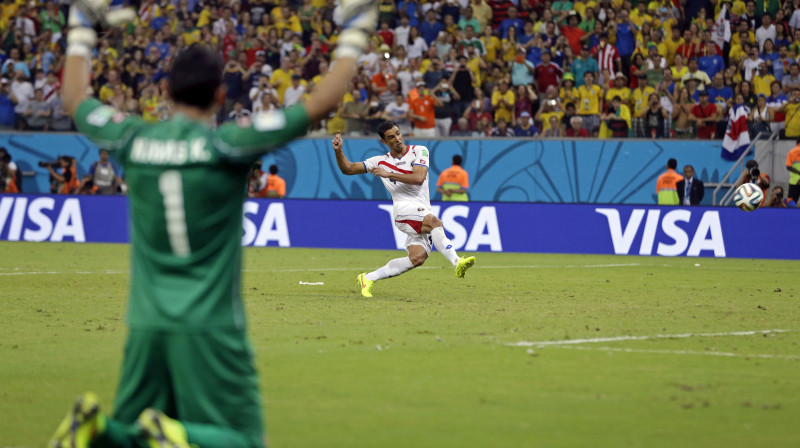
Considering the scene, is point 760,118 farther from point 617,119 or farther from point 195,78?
point 195,78

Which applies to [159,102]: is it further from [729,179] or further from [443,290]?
[443,290]

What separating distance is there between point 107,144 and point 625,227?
19.9 metres

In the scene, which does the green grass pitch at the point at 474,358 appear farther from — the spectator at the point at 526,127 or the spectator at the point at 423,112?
the spectator at the point at 423,112

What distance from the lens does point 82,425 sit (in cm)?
459

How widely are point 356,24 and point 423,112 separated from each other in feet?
75.5

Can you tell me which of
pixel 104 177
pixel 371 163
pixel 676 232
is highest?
pixel 371 163

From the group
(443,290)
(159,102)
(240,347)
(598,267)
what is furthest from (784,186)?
(240,347)

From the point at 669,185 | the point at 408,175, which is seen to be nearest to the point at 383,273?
the point at 408,175

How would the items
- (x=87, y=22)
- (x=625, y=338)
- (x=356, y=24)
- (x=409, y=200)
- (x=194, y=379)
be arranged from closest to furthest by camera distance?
(x=194, y=379) → (x=356, y=24) → (x=87, y=22) → (x=625, y=338) → (x=409, y=200)

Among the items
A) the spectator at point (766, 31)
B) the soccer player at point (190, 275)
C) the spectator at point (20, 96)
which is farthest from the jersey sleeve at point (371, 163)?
the spectator at point (20, 96)

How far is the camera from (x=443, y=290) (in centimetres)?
1631

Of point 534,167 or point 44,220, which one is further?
point 534,167

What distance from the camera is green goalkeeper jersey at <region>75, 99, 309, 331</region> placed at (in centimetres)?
469

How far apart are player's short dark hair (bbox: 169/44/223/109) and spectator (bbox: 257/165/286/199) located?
932 inches
